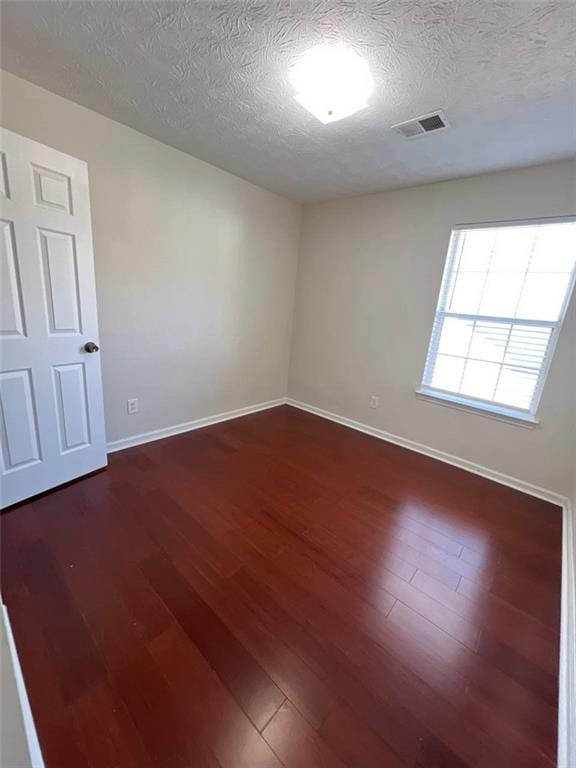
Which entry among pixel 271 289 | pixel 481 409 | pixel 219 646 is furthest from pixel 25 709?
pixel 271 289

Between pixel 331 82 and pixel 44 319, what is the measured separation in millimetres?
2040

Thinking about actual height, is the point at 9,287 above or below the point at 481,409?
above

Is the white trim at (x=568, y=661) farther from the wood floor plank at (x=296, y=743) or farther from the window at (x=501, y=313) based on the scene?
the window at (x=501, y=313)

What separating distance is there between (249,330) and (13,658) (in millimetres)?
2919

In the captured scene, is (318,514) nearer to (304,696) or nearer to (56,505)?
(304,696)

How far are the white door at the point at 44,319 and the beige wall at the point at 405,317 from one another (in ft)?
7.76

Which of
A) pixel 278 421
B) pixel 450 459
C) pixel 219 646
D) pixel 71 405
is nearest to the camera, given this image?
pixel 219 646

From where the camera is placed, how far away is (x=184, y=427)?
3.08 meters

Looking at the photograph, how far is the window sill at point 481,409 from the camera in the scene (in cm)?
247

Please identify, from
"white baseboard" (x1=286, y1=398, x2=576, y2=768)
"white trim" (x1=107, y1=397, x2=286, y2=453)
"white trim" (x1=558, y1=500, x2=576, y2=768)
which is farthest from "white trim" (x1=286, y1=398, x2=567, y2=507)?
"white trim" (x1=107, y1=397, x2=286, y2=453)

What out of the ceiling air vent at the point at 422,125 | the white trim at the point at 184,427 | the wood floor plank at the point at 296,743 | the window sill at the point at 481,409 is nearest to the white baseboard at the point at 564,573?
the window sill at the point at 481,409

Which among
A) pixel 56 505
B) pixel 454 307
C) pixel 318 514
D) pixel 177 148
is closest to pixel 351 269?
pixel 454 307

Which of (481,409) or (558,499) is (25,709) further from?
(558,499)

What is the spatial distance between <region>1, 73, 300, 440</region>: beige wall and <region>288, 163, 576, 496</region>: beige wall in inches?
19.9
